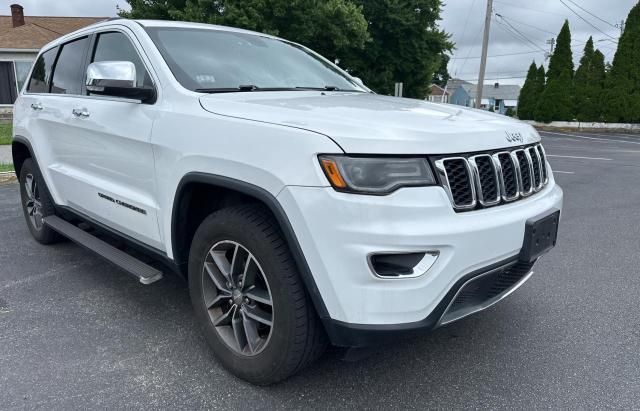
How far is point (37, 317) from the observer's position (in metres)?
3.19

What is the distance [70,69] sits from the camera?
12.5 ft

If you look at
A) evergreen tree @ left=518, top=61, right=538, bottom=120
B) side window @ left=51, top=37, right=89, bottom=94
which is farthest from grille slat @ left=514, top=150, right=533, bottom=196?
evergreen tree @ left=518, top=61, right=538, bottom=120

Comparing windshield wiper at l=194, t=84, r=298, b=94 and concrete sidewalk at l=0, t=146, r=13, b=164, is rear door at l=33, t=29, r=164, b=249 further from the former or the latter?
concrete sidewalk at l=0, t=146, r=13, b=164

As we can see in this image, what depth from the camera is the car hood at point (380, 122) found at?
195 cm

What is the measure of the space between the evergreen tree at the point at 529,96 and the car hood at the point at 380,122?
32.3m

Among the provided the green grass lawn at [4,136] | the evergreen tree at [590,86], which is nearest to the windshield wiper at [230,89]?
the green grass lawn at [4,136]

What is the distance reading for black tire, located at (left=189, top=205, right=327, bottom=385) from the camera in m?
2.09

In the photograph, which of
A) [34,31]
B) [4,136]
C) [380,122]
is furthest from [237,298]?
[34,31]

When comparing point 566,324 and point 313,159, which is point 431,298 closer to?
point 313,159

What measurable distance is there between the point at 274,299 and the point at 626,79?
31.3 m

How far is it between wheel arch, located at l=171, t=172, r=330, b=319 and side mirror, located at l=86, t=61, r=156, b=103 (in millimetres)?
605

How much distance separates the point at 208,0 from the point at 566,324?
48.2 feet

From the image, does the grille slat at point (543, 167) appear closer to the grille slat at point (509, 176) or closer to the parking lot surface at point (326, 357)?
the grille slat at point (509, 176)

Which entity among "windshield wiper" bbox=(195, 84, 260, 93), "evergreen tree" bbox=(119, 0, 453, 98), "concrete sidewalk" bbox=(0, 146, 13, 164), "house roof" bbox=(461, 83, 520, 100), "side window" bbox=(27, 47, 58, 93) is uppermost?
"house roof" bbox=(461, 83, 520, 100)
